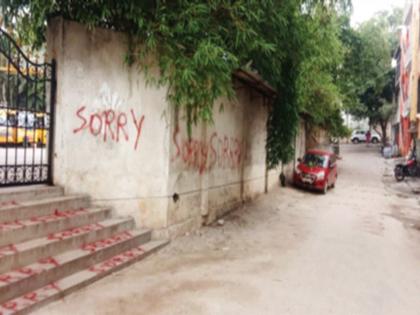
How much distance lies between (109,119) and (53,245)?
2283 millimetres

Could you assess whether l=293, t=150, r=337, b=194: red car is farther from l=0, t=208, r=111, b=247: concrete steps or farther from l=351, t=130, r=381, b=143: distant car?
l=351, t=130, r=381, b=143: distant car

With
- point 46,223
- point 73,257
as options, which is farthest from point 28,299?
point 46,223

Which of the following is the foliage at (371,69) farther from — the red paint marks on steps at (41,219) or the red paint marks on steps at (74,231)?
the red paint marks on steps at (41,219)

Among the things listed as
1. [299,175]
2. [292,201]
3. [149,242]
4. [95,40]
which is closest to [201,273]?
[149,242]

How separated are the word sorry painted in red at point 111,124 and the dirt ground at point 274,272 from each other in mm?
2010

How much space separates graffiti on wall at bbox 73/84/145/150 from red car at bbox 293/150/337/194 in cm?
1038

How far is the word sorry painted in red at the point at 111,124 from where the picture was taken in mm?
6242

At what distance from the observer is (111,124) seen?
651 cm

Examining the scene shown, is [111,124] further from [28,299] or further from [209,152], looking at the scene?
[28,299]

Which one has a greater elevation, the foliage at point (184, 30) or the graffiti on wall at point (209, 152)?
the foliage at point (184, 30)

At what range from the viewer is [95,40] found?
20.7 feet

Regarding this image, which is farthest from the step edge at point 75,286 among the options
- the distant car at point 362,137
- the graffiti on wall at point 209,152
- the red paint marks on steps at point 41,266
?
the distant car at point 362,137

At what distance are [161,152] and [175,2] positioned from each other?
8.04 feet

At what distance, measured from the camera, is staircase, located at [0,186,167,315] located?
4309 mm
